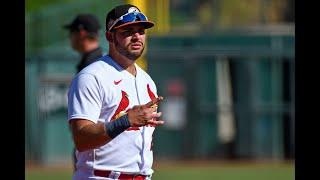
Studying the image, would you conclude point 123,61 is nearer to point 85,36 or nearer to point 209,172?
point 85,36

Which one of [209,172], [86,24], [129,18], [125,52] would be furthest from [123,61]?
[209,172]

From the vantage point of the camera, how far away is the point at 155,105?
571 cm

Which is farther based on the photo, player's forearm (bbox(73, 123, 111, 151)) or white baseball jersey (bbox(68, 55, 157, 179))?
white baseball jersey (bbox(68, 55, 157, 179))

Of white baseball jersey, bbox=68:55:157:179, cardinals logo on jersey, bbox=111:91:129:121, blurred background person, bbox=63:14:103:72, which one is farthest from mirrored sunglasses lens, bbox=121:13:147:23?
blurred background person, bbox=63:14:103:72

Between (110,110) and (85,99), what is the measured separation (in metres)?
0.19

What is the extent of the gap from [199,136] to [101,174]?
14794 millimetres

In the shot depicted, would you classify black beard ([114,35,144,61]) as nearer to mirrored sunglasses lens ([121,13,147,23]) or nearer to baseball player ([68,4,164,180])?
baseball player ([68,4,164,180])

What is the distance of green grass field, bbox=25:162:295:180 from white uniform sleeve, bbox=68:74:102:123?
953cm

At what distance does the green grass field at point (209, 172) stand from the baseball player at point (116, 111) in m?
9.28

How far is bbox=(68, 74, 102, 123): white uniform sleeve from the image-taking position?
5.74 m

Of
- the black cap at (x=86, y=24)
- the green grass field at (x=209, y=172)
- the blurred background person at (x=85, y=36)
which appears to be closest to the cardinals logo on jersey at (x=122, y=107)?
the blurred background person at (x=85, y=36)

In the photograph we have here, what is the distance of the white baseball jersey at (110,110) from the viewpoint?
5.78 meters
